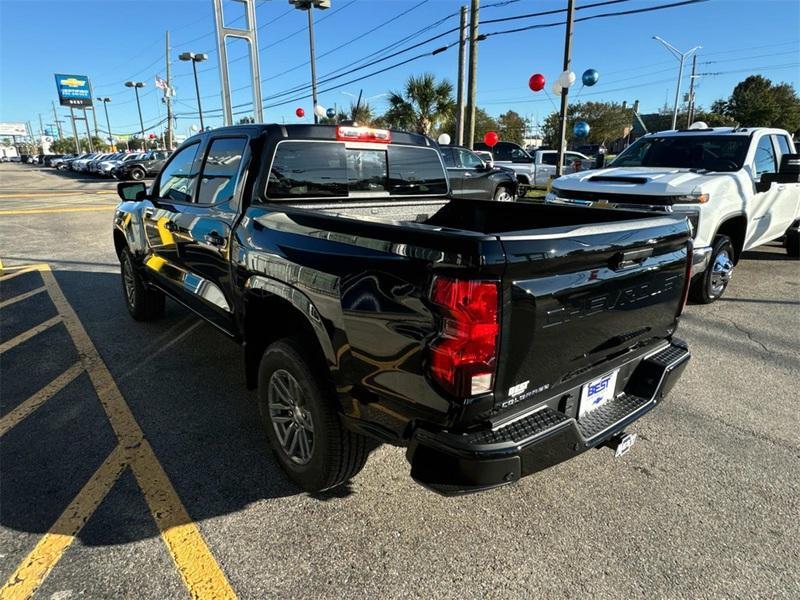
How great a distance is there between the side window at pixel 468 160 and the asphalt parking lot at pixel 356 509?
1054 centimetres

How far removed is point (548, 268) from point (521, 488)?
142cm

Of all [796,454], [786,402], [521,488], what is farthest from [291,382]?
[786,402]

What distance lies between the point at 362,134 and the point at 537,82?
1279 cm

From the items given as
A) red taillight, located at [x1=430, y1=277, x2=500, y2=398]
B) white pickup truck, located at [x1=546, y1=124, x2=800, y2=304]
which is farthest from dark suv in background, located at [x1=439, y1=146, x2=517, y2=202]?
red taillight, located at [x1=430, y1=277, x2=500, y2=398]

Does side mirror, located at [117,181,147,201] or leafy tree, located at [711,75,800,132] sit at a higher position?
leafy tree, located at [711,75,800,132]

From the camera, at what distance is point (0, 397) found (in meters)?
3.73

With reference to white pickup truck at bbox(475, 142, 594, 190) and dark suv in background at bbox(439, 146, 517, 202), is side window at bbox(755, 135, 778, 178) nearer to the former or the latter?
dark suv in background at bbox(439, 146, 517, 202)

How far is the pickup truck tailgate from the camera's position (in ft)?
6.03

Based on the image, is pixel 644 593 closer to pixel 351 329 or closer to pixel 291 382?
pixel 351 329

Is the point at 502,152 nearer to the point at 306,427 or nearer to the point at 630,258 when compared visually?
the point at 630,258

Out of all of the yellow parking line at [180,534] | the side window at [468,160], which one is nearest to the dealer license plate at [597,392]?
the yellow parking line at [180,534]

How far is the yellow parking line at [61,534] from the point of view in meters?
2.08

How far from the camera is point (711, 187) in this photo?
5480 mm

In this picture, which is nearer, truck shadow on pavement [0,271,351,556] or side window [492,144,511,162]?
truck shadow on pavement [0,271,351,556]
